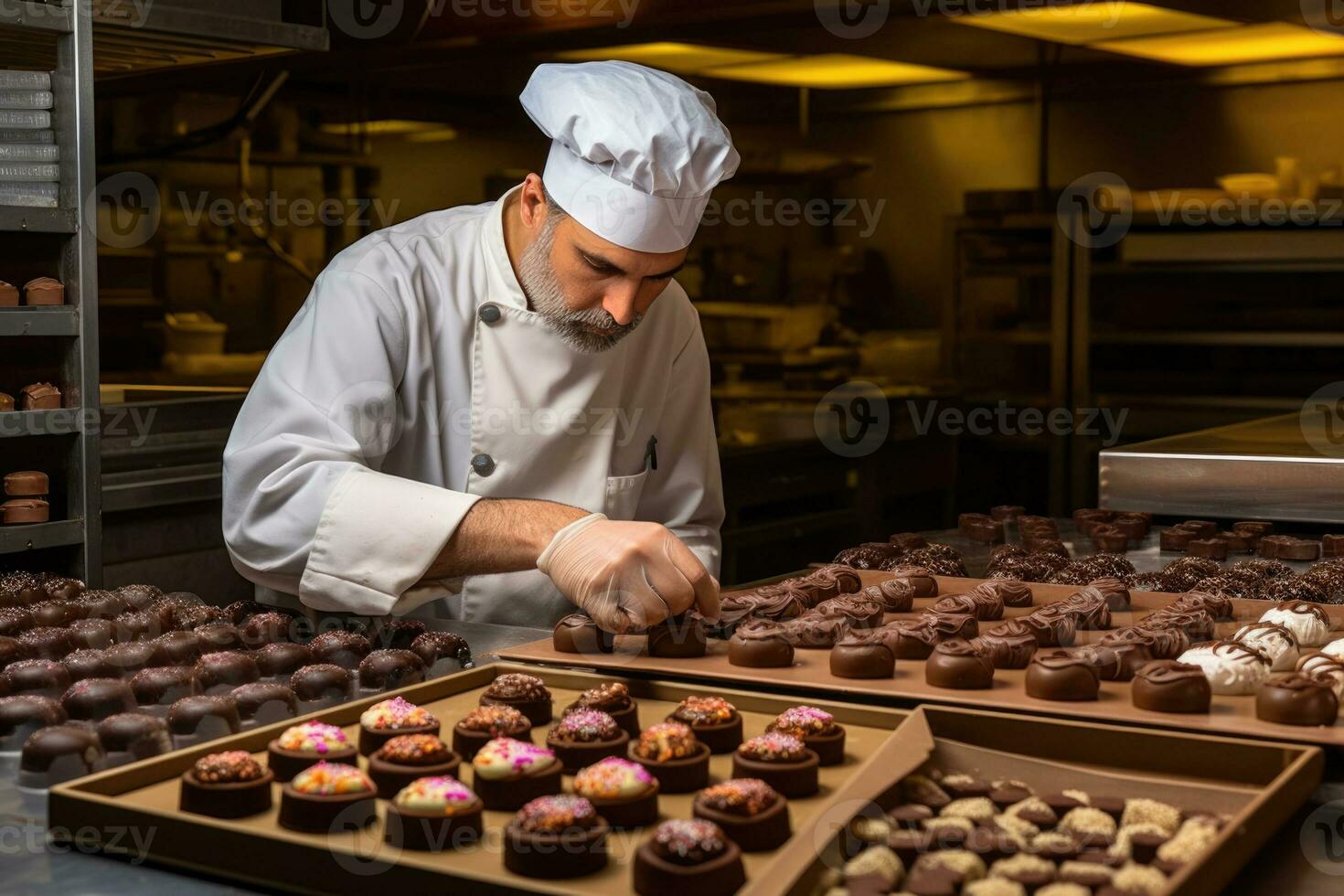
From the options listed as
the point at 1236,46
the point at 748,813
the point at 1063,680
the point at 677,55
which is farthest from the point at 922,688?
the point at 677,55

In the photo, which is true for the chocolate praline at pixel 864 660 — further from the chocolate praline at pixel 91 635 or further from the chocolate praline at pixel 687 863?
the chocolate praline at pixel 91 635

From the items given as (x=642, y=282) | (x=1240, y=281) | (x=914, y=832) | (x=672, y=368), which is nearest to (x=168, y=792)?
(x=914, y=832)

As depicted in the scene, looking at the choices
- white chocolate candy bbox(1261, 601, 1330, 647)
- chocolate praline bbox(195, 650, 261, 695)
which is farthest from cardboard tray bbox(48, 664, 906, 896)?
white chocolate candy bbox(1261, 601, 1330, 647)

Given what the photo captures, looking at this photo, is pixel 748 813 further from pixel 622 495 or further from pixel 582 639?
pixel 622 495

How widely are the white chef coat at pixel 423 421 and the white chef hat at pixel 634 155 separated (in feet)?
0.82

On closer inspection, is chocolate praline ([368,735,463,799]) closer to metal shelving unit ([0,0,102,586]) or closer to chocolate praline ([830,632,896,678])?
chocolate praline ([830,632,896,678])

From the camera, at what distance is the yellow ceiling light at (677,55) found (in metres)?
5.45

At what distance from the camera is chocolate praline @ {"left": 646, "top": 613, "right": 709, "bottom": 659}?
1775mm

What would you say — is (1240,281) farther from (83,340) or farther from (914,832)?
(914,832)

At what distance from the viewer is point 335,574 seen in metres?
1.98

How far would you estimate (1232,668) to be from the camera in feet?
5.23

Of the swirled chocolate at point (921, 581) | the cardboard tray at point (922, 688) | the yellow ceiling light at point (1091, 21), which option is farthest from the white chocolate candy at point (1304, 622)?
the yellow ceiling light at point (1091, 21)

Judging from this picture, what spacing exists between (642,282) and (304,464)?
553 millimetres

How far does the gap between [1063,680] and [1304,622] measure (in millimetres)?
536
